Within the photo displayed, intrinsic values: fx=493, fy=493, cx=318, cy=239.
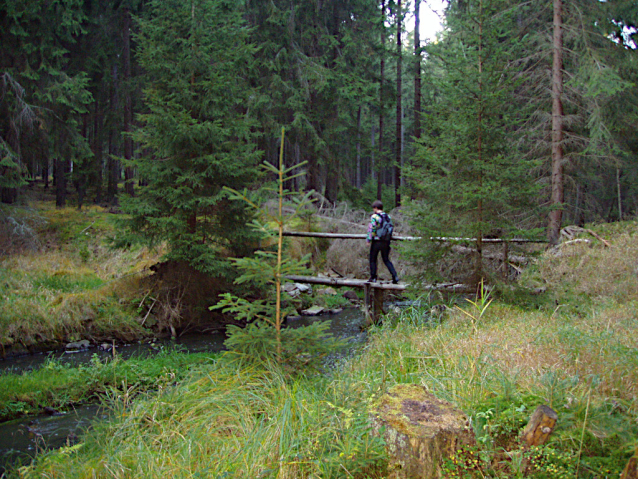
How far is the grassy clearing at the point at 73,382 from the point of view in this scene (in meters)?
6.59

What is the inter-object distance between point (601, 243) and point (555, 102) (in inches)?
164

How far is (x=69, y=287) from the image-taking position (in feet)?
37.3

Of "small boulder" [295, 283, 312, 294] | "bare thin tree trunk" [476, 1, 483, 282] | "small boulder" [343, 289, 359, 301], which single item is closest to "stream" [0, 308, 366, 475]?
"bare thin tree trunk" [476, 1, 483, 282]

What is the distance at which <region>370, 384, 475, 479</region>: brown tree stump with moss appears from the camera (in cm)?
301

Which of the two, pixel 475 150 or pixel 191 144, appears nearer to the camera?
pixel 475 150

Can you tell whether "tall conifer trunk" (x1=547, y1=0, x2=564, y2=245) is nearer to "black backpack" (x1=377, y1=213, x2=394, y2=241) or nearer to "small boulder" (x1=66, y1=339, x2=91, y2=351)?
"black backpack" (x1=377, y1=213, x2=394, y2=241)

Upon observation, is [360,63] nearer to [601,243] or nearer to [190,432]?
[601,243]

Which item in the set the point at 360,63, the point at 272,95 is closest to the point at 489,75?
the point at 272,95

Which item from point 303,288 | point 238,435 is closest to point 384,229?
point 303,288

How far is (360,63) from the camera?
22797 mm

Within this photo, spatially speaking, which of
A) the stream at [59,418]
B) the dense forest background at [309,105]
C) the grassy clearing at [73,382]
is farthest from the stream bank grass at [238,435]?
the dense forest background at [309,105]

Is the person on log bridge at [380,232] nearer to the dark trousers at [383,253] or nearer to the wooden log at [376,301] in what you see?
the dark trousers at [383,253]

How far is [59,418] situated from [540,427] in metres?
5.83

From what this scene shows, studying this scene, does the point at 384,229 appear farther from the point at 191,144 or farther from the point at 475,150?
the point at 191,144
